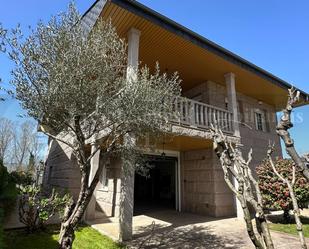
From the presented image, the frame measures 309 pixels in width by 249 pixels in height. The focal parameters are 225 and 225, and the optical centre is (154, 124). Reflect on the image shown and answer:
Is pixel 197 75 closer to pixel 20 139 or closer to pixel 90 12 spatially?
pixel 90 12

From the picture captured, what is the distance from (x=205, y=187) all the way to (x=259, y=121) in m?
6.32

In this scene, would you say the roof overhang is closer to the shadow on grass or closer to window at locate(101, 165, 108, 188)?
window at locate(101, 165, 108, 188)

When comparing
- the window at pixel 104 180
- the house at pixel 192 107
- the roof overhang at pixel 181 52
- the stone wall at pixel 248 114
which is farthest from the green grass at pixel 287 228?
the window at pixel 104 180

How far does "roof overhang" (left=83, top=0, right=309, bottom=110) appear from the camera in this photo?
21.6 ft

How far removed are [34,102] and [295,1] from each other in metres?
8.36

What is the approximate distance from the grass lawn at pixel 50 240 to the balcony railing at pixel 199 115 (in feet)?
12.9

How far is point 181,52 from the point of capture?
8.32 metres

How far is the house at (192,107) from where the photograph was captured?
6.83 metres

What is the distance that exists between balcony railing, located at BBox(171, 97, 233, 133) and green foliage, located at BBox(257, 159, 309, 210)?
7.94ft

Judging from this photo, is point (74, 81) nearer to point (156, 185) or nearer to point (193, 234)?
point (193, 234)

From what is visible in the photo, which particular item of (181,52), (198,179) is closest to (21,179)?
(198,179)

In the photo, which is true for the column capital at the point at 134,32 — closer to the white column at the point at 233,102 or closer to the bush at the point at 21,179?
the white column at the point at 233,102

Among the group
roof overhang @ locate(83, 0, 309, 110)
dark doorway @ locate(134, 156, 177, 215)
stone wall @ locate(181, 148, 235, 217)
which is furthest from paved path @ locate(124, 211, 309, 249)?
dark doorway @ locate(134, 156, 177, 215)

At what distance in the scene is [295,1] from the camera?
735 cm
